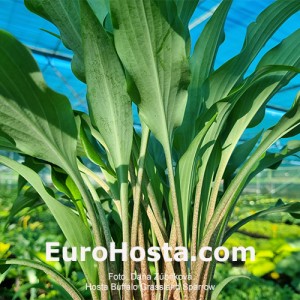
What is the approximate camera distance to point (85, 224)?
81cm

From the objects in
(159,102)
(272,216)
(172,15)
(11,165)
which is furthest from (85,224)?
(272,216)

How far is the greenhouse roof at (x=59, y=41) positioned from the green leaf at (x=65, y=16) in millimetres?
2352

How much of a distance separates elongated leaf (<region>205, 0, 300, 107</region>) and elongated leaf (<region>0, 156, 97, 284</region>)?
31 centimetres

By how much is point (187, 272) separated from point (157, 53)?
0.35m

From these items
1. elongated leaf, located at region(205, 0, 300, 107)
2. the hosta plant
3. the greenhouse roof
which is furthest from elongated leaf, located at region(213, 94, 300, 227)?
the greenhouse roof

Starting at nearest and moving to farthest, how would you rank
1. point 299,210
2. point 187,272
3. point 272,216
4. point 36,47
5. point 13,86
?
point 13,86 → point 187,272 → point 299,210 → point 272,216 → point 36,47

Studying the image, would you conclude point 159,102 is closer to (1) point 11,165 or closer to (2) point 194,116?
(2) point 194,116

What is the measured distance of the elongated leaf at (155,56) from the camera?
2.09 feet

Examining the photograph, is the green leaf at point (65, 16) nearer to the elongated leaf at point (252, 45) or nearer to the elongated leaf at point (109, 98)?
the elongated leaf at point (109, 98)

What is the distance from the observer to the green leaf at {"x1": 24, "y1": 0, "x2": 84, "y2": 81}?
0.75 meters

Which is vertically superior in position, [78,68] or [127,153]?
[78,68]

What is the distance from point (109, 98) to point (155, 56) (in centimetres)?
9

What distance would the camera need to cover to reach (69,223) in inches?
29.4

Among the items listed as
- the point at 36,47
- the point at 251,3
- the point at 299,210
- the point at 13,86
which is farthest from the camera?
the point at 36,47
